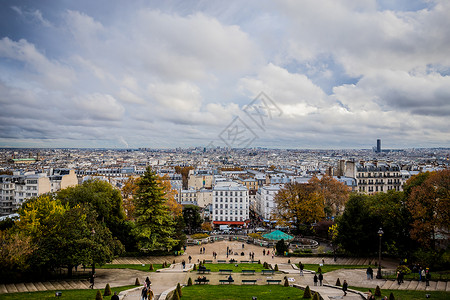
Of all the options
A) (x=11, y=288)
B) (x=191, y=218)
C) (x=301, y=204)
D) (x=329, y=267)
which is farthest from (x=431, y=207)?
(x=191, y=218)

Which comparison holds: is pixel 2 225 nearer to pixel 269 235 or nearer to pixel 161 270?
pixel 161 270

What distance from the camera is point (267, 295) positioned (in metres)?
21.5

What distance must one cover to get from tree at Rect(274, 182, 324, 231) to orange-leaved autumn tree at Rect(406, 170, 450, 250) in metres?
21.7

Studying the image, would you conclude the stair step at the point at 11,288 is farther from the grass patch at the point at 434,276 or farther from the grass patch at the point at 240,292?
the grass patch at the point at 434,276

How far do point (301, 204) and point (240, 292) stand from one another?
108 feet

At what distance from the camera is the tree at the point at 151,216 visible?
37812 mm

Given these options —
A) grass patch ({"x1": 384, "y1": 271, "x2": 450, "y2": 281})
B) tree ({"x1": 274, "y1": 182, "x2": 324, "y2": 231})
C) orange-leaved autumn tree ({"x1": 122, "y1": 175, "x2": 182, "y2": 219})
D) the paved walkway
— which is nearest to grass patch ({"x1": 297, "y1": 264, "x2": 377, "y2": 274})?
the paved walkway

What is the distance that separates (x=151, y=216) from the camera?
126ft

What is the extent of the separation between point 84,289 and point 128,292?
407 centimetres

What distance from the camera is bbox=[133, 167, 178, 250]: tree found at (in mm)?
37812

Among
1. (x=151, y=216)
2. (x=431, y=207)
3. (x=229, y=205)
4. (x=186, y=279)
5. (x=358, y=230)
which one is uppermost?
(x=431, y=207)

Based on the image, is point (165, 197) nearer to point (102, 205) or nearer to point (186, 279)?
point (102, 205)

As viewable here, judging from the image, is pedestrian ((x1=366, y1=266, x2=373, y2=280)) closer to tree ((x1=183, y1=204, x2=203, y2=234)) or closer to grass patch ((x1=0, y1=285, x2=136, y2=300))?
grass patch ((x1=0, y1=285, x2=136, y2=300))

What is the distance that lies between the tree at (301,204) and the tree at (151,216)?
22477 millimetres
